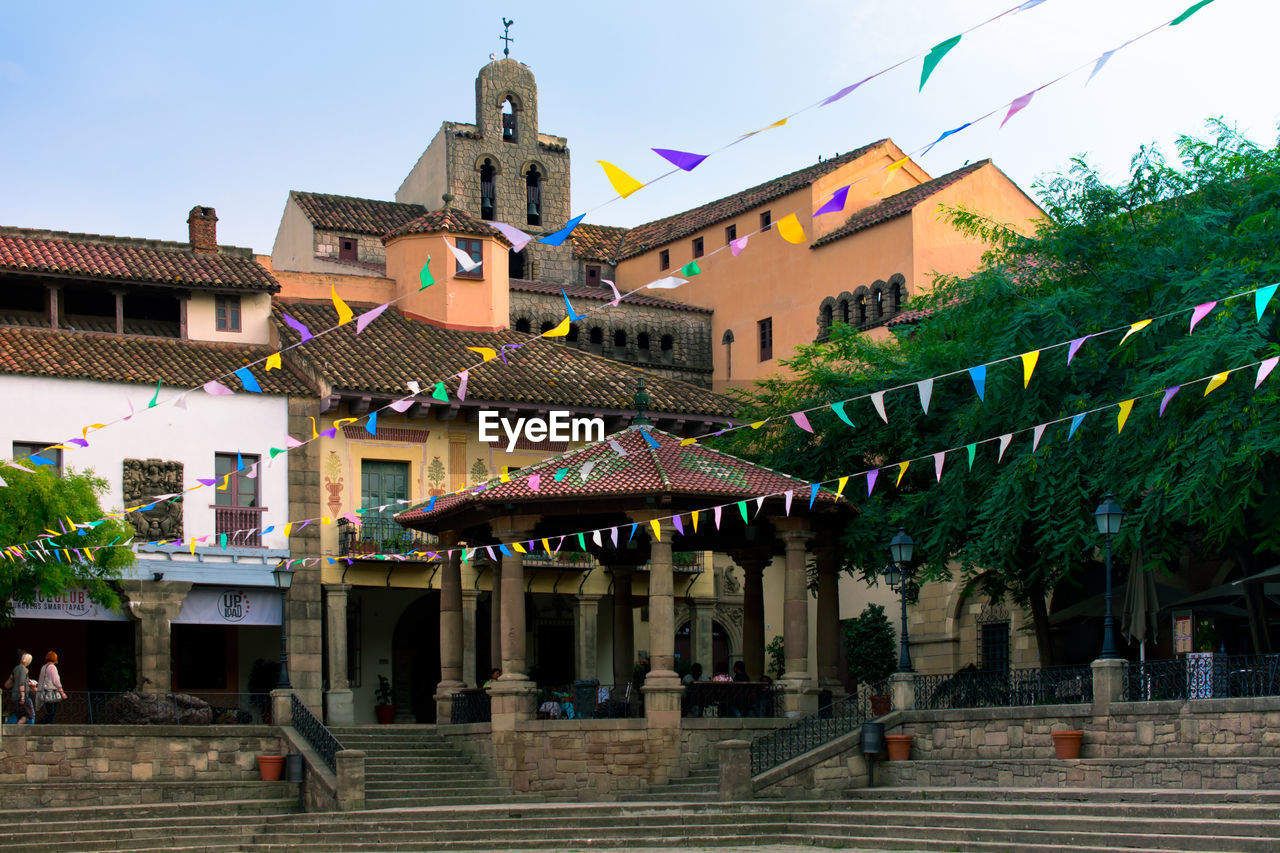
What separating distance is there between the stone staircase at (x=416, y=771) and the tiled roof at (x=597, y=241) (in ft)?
96.3

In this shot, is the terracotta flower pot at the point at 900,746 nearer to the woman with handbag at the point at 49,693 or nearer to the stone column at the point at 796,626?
the stone column at the point at 796,626

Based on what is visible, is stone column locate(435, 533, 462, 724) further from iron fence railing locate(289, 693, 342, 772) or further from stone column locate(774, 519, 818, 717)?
stone column locate(774, 519, 818, 717)

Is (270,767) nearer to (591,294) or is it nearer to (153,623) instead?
(153,623)

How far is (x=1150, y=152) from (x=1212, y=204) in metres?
1.73

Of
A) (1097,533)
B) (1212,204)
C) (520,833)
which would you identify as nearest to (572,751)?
(520,833)

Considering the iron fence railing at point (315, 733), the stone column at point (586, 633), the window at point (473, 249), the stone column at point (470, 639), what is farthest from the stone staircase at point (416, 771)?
the window at point (473, 249)

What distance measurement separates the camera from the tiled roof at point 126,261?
1394 inches

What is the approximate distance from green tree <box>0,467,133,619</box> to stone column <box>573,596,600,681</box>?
34.5ft

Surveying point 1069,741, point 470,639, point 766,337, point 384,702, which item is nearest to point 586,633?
point 470,639

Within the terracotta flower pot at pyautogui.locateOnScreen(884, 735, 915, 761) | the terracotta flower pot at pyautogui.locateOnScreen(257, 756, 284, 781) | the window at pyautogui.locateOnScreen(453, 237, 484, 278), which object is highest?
the window at pyautogui.locateOnScreen(453, 237, 484, 278)

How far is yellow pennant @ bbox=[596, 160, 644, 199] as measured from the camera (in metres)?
15.8

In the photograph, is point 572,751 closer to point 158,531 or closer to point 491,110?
point 158,531

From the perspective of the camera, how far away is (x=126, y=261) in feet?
120

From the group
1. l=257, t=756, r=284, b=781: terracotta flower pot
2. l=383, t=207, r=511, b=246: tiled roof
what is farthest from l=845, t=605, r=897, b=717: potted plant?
l=257, t=756, r=284, b=781: terracotta flower pot
